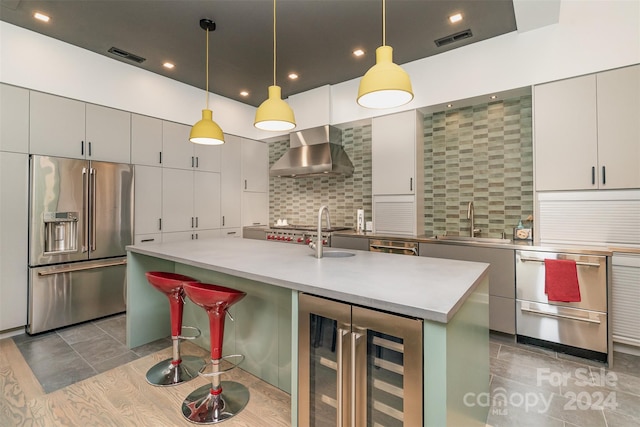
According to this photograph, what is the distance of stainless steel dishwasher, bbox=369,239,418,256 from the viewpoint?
3.47 m

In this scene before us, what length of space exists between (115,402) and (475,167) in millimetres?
4025

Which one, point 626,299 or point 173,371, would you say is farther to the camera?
point 626,299

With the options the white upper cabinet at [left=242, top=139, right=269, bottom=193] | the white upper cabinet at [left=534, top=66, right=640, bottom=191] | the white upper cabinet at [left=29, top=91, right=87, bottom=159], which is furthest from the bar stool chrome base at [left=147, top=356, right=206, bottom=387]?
the white upper cabinet at [left=534, top=66, right=640, bottom=191]

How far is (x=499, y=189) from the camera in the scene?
349 cm

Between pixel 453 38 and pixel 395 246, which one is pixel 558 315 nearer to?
pixel 395 246

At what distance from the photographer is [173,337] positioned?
229cm

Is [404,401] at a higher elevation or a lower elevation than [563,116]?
lower

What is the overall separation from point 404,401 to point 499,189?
305 centimetres

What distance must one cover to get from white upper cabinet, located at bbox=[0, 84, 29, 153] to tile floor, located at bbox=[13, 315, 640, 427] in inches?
74.1

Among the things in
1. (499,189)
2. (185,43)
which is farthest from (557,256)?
(185,43)

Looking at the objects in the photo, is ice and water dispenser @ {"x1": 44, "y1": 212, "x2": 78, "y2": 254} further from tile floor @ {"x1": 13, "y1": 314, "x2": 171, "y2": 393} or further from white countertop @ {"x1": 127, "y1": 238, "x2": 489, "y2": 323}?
white countertop @ {"x1": 127, "y1": 238, "x2": 489, "y2": 323}

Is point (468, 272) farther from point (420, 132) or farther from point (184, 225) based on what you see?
point (184, 225)

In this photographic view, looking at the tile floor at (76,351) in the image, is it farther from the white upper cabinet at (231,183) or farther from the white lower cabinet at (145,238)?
the white upper cabinet at (231,183)

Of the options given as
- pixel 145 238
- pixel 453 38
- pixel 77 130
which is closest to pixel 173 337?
pixel 145 238
